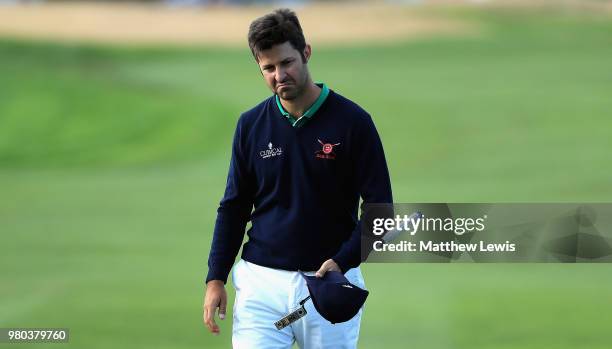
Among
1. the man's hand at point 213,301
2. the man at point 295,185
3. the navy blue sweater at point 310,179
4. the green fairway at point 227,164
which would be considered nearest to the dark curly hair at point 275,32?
the man at point 295,185

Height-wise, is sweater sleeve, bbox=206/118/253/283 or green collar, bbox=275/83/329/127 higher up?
green collar, bbox=275/83/329/127

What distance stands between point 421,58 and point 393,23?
4.72 m

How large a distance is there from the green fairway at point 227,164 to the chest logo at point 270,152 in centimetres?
521

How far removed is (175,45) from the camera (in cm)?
3894

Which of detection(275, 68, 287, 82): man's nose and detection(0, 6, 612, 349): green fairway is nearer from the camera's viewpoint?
detection(275, 68, 287, 82): man's nose

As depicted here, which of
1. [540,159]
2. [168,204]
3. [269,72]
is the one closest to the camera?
[269,72]

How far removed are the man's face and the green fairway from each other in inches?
214

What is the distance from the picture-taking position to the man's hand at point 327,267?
5.39 metres

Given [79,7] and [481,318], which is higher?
[79,7]

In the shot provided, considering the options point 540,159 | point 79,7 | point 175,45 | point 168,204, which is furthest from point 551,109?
point 79,7

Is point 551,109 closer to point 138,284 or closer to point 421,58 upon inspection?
point 421,58

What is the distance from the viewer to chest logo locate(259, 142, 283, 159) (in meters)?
5.53

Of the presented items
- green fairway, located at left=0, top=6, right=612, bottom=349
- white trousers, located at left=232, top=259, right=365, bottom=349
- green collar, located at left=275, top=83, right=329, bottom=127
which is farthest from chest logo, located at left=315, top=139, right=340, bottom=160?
green fairway, located at left=0, top=6, right=612, bottom=349

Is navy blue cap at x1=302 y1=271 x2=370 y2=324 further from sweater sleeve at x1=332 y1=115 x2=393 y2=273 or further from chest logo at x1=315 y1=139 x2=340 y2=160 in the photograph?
chest logo at x1=315 y1=139 x2=340 y2=160
